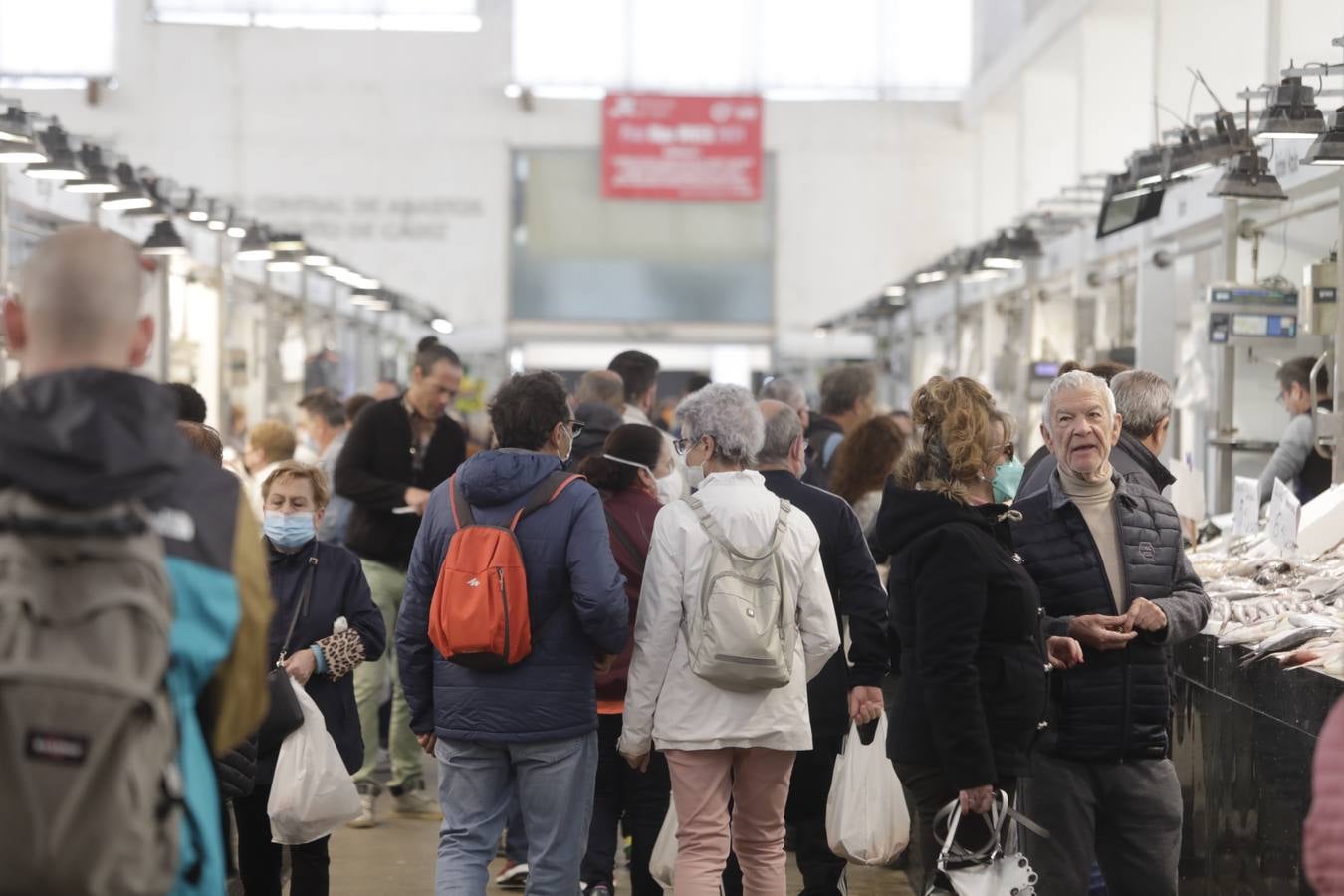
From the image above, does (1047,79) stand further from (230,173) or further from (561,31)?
(230,173)

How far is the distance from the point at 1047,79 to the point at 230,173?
11.6 meters

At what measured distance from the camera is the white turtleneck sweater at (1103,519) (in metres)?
3.97

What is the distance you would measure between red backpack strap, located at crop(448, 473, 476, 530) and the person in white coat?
0.47 meters

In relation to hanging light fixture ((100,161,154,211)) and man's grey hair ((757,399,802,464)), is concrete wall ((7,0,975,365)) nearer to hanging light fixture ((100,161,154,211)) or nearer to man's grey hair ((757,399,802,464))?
hanging light fixture ((100,161,154,211))

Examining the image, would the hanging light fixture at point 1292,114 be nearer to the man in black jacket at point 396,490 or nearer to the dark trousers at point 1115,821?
the man in black jacket at point 396,490

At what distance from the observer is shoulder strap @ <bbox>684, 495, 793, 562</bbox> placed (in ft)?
13.9

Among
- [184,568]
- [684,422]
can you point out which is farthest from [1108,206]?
[184,568]

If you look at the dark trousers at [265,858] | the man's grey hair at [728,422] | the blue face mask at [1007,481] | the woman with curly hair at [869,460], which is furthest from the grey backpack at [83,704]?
the woman with curly hair at [869,460]

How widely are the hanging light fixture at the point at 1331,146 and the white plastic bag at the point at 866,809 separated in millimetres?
3156

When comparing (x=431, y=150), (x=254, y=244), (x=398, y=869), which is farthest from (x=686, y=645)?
(x=431, y=150)

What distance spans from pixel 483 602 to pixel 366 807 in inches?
121

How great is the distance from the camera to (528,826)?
13.9 feet

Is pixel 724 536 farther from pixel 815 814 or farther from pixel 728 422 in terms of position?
pixel 815 814

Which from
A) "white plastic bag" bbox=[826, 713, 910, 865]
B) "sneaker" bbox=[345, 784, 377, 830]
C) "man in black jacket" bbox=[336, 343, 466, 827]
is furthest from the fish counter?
"sneaker" bbox=[345, 784, 377, 830]
